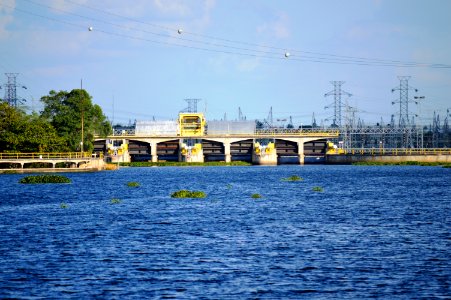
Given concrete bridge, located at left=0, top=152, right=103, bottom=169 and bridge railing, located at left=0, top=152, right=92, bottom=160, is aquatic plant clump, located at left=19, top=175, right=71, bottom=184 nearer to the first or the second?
concrete bridge, located at left=0, top=152, right=103, bottom=169

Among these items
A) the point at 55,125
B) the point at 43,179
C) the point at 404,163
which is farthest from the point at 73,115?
the point at 404,163

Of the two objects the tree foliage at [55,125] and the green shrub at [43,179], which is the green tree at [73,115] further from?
the green shrub at [43,179]

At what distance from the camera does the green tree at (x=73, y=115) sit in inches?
6137

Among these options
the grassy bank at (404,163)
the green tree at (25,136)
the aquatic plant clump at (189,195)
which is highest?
the green tree at (25,136)

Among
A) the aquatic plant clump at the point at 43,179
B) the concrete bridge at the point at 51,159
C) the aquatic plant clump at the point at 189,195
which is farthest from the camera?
the concrete bridge at the point at 51,159

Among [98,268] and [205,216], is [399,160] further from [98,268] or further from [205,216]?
[98,268]

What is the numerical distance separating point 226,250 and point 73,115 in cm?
12407

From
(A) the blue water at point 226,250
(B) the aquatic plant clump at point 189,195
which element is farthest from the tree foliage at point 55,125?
(A) the blue water at point 226,250

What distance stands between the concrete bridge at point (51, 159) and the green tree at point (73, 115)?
28.7ft

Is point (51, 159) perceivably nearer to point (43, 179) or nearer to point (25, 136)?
point (25, 136)

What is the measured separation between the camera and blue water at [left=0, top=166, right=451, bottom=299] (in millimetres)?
29031

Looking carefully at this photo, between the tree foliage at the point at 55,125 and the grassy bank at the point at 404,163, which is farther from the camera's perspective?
the grassy bank at the point at 404,163

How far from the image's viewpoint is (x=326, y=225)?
49.4 meters

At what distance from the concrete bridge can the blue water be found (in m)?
62.6
